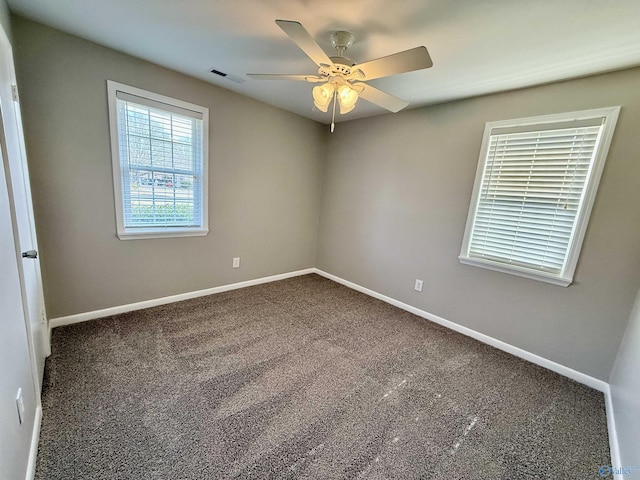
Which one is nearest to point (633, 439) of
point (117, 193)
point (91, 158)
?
point (117, 193)

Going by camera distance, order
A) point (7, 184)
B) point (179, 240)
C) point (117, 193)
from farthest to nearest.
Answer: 1. point (179, 240)
2. point (117, 193)
3. point (7, 184)

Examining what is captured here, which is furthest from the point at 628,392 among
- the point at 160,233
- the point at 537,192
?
the point at 160,233

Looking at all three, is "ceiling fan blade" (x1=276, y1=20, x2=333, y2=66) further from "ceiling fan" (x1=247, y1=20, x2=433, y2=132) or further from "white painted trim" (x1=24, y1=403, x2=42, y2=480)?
"white painted trim" (x1=24, y1=403, x2=42, y2=480)

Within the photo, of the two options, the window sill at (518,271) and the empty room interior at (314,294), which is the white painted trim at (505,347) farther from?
the window sill at (518,271)

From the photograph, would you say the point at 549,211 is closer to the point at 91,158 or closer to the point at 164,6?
the point at 164,6

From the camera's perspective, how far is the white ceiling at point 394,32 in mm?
1407

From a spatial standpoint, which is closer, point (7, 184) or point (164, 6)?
point (7, 184)

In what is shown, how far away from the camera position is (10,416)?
97 centimetres

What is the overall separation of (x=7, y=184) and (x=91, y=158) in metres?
1.23

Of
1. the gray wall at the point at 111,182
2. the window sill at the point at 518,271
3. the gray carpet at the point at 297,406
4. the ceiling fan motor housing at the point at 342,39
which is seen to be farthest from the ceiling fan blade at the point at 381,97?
the gray carpet at the point at 297,406

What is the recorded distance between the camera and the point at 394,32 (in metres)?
1.64

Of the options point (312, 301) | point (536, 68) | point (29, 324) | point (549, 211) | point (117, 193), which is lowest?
point (312, 301)

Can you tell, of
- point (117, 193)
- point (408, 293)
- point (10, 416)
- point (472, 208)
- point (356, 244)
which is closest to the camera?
point (10, 416)

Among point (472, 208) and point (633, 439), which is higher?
point (472, 208)
